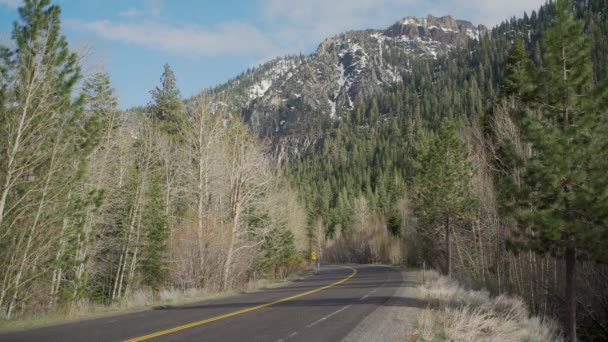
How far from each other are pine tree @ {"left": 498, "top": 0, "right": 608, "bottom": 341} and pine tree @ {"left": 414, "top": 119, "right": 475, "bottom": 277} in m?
13.1

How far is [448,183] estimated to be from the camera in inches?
1111

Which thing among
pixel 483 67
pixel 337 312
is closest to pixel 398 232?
pixel 337 312

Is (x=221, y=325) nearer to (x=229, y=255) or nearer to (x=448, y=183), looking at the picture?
(x=229, y=255)

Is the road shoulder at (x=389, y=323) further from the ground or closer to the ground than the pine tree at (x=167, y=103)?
closer to the ground

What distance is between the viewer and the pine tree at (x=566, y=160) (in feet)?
39.5

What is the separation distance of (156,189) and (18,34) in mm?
13982

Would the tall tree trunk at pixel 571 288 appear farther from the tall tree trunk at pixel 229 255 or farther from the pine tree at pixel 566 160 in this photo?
the tall tree trunk at pixel 229 255

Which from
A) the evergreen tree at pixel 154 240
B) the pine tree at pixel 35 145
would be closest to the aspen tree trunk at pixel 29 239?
the pine tree at pixel 35 145

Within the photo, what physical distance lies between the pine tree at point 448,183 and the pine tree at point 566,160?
43.1ft

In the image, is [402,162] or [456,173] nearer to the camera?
[456,173]

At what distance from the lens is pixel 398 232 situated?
65438mm

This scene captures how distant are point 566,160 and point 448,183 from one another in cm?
1644

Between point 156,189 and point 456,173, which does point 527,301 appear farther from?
point 156,189

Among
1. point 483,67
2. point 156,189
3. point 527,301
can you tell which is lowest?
point 527,301
